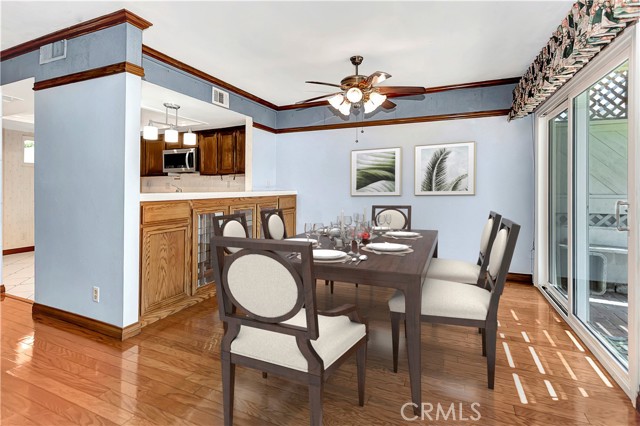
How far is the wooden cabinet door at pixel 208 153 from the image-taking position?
580 centimetres

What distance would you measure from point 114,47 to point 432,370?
3270 mm

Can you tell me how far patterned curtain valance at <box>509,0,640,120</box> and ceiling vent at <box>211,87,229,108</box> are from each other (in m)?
3.37

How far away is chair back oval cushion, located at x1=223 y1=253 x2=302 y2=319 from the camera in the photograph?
4.33 feet

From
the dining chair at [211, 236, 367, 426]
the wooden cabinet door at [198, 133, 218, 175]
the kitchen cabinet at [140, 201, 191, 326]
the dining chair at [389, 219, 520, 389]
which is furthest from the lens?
the wooden cabinet door at [198, 133, 218, 175]

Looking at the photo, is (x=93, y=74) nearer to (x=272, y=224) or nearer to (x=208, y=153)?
(x=272, y=224)

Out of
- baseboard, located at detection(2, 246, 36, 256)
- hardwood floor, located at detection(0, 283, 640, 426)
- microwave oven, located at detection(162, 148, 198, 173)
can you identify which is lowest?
hardwood floor, located at detection(0, 283, 640, 426)

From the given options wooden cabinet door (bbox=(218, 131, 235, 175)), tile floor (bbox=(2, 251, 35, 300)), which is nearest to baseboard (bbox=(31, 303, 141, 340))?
tile floor (bbox=(2, 251, 35, 300))

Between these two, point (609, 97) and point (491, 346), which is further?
point (609, 97)

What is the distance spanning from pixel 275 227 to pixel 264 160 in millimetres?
2256

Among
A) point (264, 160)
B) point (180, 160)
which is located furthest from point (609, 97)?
point (180, 160)

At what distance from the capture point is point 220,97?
4258mm

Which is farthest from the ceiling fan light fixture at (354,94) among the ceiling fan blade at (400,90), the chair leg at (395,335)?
the chair leg at (395,335)

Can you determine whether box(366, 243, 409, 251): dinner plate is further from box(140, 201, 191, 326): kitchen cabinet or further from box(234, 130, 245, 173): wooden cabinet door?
box(234, 130, 245, 173): wooden cabinet door

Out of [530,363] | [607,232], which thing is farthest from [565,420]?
[607,232]
